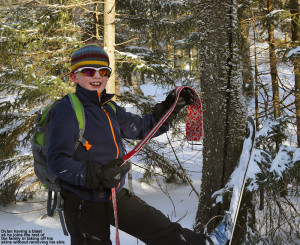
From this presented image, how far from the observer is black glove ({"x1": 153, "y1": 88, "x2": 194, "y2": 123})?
2.68 metres

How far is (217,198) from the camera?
9.85 feet

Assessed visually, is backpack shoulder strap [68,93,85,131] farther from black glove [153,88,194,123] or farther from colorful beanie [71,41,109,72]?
black glove [153,88,194,123]

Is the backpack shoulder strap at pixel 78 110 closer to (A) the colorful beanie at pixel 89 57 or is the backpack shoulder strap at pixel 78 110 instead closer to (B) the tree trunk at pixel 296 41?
(A) the colorful beanie at pixel 89 57

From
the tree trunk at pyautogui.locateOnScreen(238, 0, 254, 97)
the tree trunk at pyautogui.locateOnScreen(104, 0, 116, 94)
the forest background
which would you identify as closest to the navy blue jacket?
the forest background

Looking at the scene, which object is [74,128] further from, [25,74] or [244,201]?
[25,74]

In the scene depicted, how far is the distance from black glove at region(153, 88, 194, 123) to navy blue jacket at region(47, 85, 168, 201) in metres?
0.42

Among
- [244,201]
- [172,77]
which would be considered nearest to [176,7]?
[172,77]

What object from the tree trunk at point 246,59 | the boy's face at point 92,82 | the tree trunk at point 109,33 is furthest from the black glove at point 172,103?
the tree trunk at point 109,33

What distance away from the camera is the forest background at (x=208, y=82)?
3115mm

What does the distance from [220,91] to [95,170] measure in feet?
5.72

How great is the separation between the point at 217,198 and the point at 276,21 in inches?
157

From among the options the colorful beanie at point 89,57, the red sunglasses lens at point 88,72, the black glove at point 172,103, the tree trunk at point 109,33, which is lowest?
the black glove at point 172,103

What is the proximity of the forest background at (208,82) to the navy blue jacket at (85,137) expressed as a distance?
1.31 m

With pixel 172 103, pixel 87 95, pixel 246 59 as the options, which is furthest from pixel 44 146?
pixel 246 59
